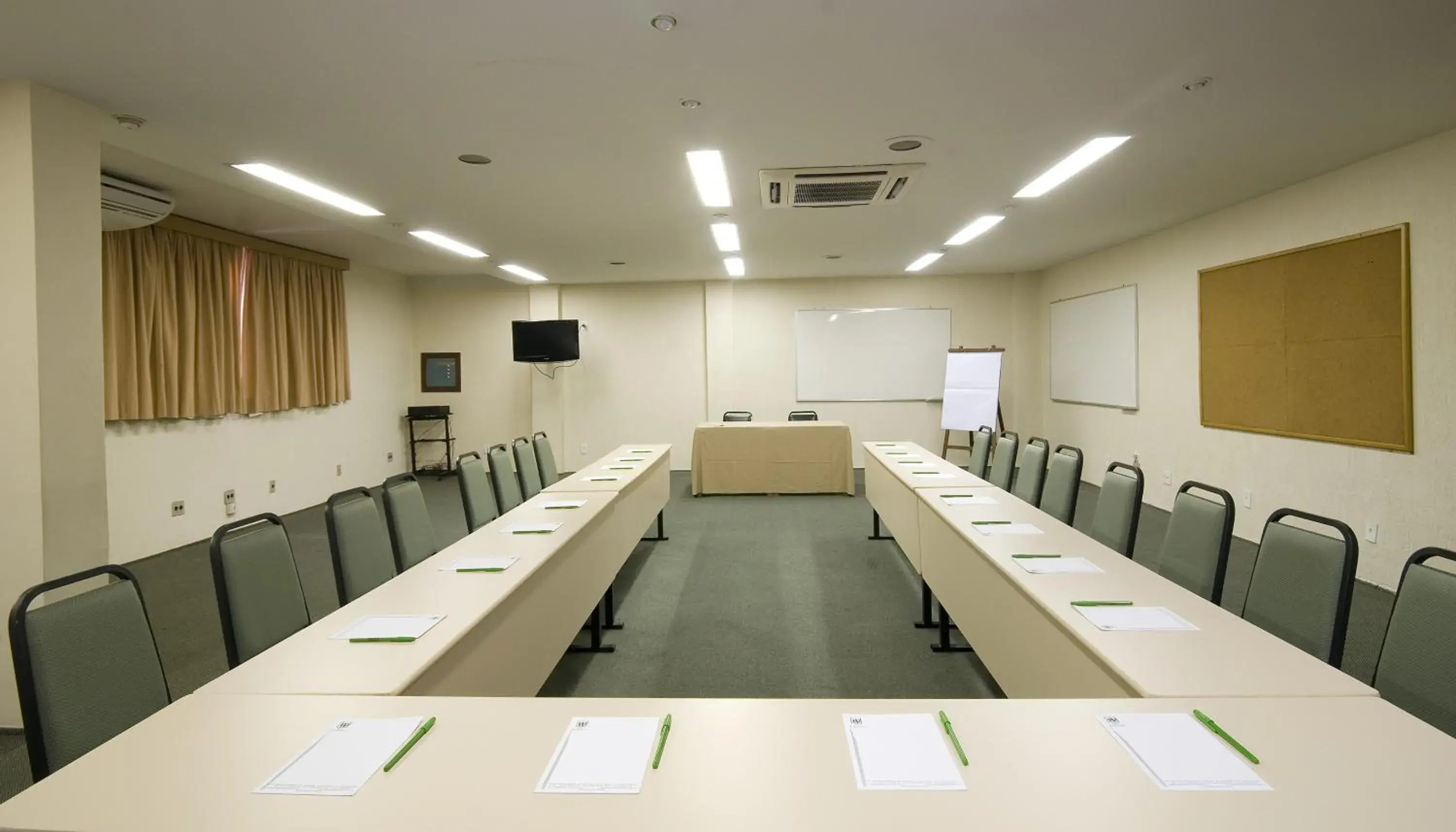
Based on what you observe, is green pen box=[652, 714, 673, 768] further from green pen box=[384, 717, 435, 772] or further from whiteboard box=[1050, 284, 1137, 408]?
whiteboard box=[1050, 284, 1137, 408]

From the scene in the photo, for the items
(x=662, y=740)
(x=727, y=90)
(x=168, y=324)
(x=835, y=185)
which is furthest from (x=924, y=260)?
(x=662, y=740)

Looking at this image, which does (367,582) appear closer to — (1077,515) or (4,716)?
(4,716)

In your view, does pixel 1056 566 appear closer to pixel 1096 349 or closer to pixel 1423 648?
pixel 1423 648

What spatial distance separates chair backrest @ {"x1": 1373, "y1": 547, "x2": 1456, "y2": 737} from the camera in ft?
4.93

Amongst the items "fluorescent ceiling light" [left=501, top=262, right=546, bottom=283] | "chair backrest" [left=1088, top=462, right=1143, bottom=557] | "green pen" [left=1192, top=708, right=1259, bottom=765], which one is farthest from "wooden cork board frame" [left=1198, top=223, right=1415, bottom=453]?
"fluorescent ceiling light" [left=501, top=262, right=546, bottom=283]

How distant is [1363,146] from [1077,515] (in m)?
3.22

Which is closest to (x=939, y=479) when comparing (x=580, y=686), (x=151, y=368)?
(x=580, y=686)

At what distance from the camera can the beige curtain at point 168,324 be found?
5043 millimetres

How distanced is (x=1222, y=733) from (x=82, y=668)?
7.58 feet

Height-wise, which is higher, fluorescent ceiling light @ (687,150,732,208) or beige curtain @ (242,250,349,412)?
fluorescent ceiling light @ (687,150,732,208)

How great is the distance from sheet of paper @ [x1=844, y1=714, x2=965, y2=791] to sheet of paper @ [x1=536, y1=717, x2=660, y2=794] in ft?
1.21

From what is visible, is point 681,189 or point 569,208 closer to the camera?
point 681,189

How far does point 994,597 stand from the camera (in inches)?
93.7

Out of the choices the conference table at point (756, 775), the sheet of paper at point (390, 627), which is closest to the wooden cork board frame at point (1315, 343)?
the conference table at point (756, 775)
